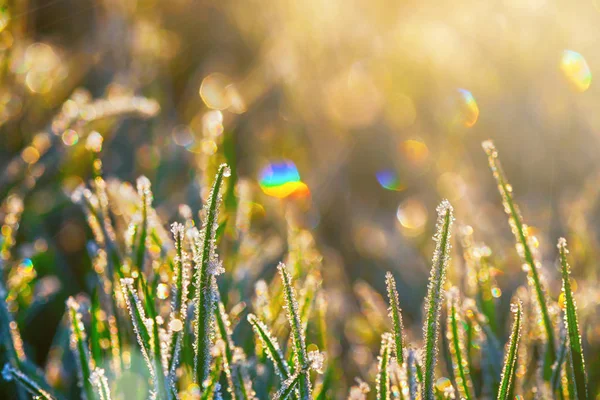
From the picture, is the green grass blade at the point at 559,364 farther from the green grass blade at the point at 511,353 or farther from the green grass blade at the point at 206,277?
the green grass blade at the point at 206,277

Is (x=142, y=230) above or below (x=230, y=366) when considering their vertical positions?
above

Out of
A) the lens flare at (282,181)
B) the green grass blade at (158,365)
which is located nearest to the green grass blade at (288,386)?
the green grass blade at (158,365)

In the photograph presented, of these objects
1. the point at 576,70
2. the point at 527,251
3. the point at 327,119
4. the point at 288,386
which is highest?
the point at 576,70

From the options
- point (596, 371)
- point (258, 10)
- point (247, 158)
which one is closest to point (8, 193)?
point (247, 158)

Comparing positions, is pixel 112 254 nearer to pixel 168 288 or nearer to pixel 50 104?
pixel 168 288

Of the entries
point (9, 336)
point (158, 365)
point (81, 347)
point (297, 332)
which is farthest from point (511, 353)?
point (9, 336)

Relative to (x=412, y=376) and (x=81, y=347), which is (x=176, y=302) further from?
(x=412, y=376)
